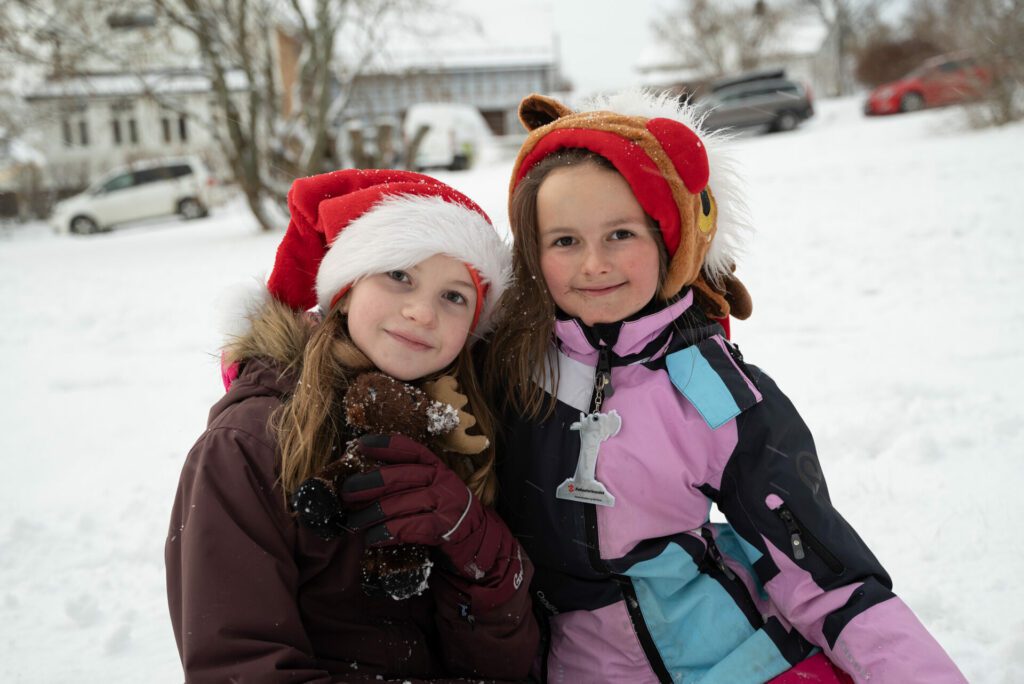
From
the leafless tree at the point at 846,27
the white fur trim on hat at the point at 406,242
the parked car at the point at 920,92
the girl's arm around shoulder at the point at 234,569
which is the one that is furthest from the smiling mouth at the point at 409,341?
the leafless tree at the point at 846,27

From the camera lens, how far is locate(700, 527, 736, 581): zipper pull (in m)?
1.83

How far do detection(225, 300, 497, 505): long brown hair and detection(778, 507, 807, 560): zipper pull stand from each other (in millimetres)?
705

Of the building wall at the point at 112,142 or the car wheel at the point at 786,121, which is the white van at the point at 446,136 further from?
the car wheel at the point at 786,121

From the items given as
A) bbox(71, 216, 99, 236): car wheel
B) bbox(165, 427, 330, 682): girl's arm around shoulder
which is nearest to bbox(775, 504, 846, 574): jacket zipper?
bbox(165, 427, 330, 682): girl's arm around shoulder

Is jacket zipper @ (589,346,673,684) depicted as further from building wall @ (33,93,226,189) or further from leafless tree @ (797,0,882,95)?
leafless tree @ (797,0,882,95)

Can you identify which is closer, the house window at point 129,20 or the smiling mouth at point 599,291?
the smiling mouth at point 599,291

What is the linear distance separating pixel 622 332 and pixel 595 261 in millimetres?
198

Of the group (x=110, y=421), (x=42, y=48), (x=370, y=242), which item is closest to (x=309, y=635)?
(x=370, y=242)

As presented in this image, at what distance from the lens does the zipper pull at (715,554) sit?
1.83 meters

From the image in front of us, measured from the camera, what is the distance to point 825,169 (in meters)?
10.2

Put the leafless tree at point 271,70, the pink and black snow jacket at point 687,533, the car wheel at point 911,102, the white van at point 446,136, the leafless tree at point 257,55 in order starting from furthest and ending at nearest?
the white van at point 446,136 → the car wheel at point 911,102 → the leafless tree at point 271,70 → the leafless tree at point 257,55 → the pink and black snow jacket at point 687,533

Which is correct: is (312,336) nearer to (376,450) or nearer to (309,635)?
(376,450)

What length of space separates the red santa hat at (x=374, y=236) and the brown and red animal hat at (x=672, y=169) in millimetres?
154

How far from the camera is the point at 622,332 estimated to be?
5.92ft
